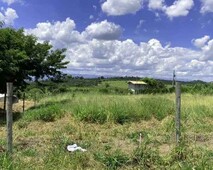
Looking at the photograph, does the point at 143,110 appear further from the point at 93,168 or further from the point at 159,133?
the point at 93,168

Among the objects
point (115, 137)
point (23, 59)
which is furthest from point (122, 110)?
point (23, 59)

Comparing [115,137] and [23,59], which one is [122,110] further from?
[23,59]

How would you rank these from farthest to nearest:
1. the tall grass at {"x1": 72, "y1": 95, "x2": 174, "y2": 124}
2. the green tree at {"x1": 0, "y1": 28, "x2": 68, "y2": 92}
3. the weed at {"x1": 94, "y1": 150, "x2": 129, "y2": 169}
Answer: the green tree at {"x1": 0, "y1": 28, "x2": 68, "y2": 92}, the tall grass at {"x1": 72, "y1": 95, "x2": 174, "y2": 124}, the weed at {"x1": 94, "y1": 150, "x2": 129, "y2": 169}

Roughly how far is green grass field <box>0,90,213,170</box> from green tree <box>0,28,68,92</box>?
393 cm

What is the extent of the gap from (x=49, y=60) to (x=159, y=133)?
42.1 feet

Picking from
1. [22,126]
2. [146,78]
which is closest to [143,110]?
[22,126]

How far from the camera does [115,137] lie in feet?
35.8

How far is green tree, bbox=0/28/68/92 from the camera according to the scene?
1819 cm

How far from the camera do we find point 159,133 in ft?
37.1

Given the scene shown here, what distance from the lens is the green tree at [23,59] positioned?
18188mm

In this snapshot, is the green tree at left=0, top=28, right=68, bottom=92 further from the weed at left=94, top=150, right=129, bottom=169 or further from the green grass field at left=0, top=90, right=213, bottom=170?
the weed at left=94, top=150, right=129, bottom=169

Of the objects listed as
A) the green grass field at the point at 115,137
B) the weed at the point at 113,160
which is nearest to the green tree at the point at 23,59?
the green grass field at the point at 115,137

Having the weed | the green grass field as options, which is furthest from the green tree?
the weed

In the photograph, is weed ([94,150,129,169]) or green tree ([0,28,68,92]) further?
green tree ([0,28,68,92])
